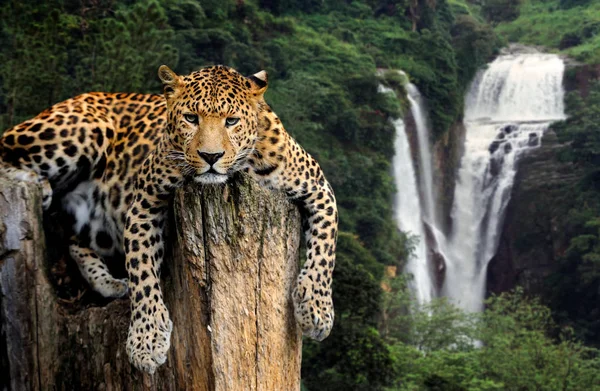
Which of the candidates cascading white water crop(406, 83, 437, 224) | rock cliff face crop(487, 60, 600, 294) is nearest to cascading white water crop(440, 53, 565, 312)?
rock cliff face crop(487, 60, 600, 294)

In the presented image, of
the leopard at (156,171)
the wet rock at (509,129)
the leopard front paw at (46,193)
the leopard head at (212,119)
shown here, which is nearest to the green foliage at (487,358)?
the wet rock at (509,129)

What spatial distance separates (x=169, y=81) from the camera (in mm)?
4895

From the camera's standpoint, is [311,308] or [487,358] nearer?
[311,308]

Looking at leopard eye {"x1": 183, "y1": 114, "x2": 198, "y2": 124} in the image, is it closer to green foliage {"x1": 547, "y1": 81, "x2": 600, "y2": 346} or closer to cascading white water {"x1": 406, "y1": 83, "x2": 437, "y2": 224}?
green foliage {"x1": 547, "y1": 81, "x2": 600, "y2": 346}

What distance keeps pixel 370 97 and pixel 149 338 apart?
3062 centimetres

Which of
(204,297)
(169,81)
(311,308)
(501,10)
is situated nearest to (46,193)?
(169,81)

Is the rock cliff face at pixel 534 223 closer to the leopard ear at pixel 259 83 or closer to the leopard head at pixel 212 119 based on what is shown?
the leopard ear at pixel 259 83

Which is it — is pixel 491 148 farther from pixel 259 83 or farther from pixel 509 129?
pixel 259 83

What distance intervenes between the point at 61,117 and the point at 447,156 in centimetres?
3504

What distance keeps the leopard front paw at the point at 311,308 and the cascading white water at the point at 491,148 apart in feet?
104

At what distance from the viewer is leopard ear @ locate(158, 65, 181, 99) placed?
192 inches

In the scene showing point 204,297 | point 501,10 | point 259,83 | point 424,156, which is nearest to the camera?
point 204,297

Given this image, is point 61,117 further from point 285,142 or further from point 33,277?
point 285,142

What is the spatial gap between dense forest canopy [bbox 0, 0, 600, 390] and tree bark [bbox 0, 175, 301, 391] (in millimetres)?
14009
